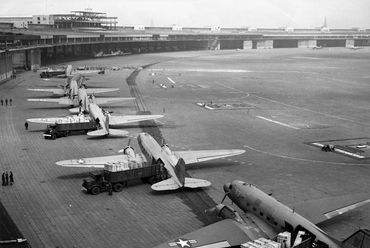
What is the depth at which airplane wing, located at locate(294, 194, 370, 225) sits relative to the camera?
112ft

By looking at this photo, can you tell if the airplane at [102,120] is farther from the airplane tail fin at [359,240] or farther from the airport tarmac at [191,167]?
the airplane tail fin at [359,240]

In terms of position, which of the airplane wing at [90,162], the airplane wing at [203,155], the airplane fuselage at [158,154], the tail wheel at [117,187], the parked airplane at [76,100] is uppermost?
the parked airplane at [76,100]

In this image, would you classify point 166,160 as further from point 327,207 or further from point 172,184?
point 327,207

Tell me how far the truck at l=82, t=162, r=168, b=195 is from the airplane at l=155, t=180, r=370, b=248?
972cm

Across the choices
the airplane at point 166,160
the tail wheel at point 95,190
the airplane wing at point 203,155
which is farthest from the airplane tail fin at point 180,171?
the airplane wing at point 203,155

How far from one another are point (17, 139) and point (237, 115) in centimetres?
3952

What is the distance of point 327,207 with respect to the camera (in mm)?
35562

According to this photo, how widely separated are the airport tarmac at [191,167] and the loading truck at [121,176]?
992 millimetres

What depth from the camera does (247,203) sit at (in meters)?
35.3

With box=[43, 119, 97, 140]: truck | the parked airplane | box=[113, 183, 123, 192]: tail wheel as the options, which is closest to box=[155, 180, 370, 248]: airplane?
box=[113, 183, 123, 192]: tail wheel

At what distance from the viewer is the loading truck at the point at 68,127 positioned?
65.4 metres

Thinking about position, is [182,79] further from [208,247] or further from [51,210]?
[208,247]

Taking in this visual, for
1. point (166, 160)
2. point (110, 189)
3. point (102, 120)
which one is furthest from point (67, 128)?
point (166, 160)

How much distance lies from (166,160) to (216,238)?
628 inches
